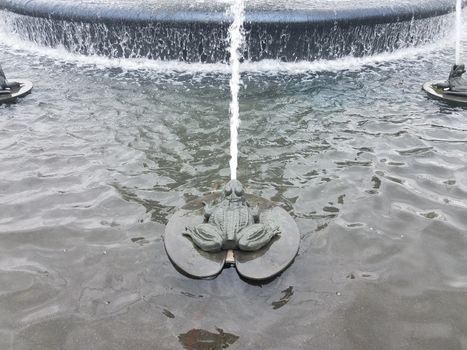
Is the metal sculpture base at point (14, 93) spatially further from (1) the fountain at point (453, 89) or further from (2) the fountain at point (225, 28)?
(1) the fountain at point (453, 89)

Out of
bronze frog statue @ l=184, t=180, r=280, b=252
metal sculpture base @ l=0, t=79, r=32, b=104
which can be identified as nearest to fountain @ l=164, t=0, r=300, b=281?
bronze frog statue @ l=184, t=180, r=280, b=252

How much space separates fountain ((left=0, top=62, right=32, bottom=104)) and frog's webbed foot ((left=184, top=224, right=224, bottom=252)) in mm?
6392

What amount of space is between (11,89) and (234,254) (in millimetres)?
7275

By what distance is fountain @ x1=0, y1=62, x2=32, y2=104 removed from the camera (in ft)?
29.0

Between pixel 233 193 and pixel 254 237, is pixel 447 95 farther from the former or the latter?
pixel 254 237

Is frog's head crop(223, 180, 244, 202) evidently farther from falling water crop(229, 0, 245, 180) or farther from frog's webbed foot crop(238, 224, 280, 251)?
falling water crop(229, 0, 245, 180)

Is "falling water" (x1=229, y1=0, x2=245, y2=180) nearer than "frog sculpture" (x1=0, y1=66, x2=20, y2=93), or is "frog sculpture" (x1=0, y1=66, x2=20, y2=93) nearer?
"falling water" (x1=229, y1=0, x2=245, y2=180)

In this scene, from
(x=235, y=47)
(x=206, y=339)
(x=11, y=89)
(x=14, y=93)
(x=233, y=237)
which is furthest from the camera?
(x=235, y=47)

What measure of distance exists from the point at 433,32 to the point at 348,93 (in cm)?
518

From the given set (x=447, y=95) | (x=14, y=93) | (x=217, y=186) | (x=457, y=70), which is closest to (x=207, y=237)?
(x=217, y=186)

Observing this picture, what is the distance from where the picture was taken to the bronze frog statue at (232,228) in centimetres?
453

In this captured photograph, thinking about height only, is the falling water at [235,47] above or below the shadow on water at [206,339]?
above

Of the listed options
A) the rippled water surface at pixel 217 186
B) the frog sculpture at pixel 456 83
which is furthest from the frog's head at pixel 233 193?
the frog sculpture at pixel 456 83

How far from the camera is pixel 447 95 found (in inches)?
346
